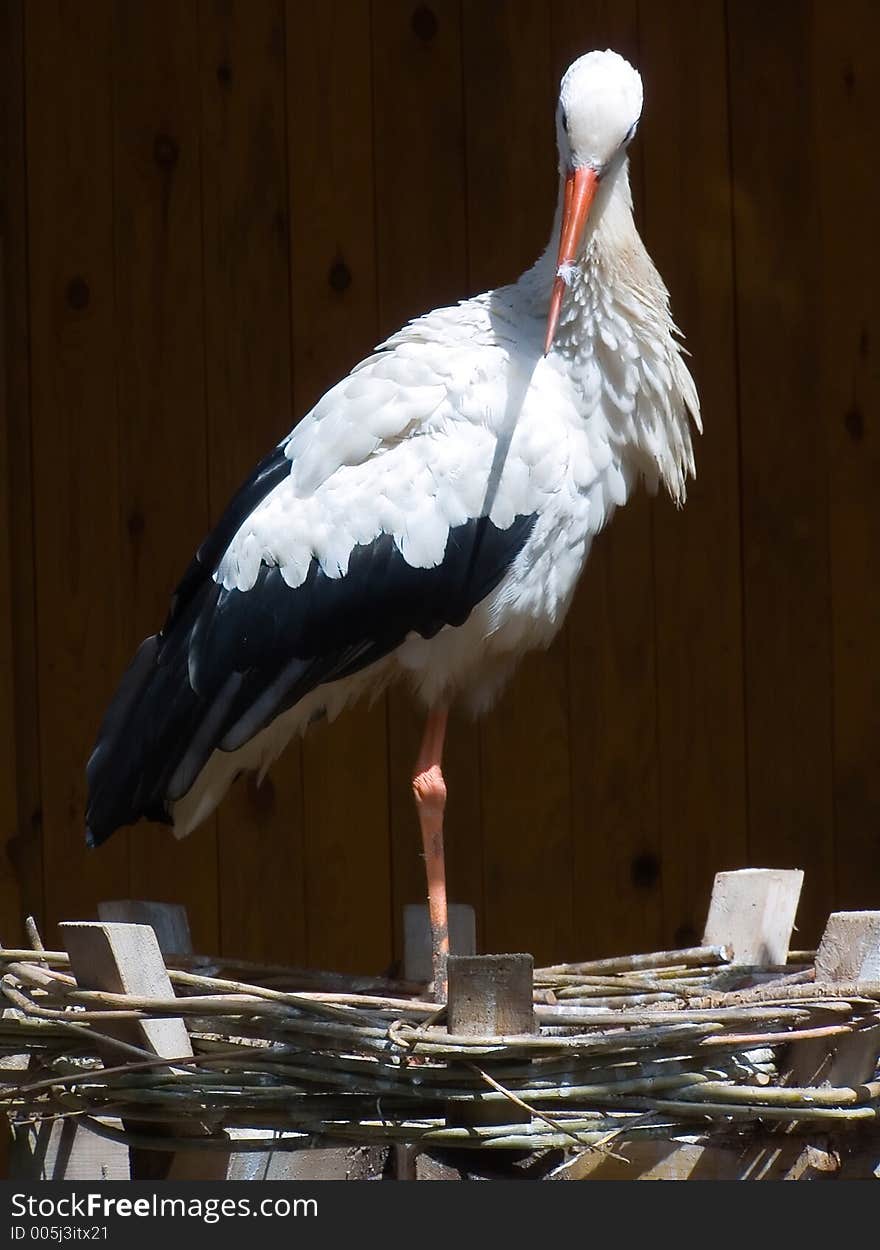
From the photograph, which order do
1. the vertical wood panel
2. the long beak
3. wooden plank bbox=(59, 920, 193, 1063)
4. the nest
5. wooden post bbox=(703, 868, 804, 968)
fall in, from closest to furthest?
the nest < wooden plank bbox=(59, 920, 193, 1063) < the long beak < wooden post bbox=(703, 868, 804, 968) < the vertical wood panel

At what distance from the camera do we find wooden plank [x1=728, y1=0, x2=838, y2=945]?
3.96 meters

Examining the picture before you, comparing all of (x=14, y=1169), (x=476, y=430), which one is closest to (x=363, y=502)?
(x=476, y=430)

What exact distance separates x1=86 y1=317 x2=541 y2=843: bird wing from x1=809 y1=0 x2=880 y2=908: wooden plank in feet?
4.64

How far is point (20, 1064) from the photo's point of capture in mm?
2455

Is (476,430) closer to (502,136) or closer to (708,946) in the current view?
(708,946)

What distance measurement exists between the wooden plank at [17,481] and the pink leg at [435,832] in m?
1.24

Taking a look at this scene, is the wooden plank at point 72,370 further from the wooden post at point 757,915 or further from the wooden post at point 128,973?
the wooden post at point 128,973

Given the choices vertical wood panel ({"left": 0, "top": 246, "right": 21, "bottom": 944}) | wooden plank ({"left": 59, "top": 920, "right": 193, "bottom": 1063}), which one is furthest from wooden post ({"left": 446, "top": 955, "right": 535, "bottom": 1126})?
vertical wood panel ({"left": 0, "top": 246, "right": 21, "bottom": 944})

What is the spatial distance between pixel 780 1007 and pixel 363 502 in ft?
3.43

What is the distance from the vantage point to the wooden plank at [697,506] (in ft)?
13.0

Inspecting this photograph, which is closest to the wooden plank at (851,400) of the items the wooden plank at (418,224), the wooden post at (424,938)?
the wooden plank at (418,224)

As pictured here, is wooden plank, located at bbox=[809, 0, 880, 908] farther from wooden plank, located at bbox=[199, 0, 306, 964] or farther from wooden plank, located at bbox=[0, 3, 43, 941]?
wooden plank, located at bbox=[0, 3, 43, 941]

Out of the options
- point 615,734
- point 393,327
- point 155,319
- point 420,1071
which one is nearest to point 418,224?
point 393,327

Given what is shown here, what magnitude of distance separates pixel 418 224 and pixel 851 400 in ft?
3.10
